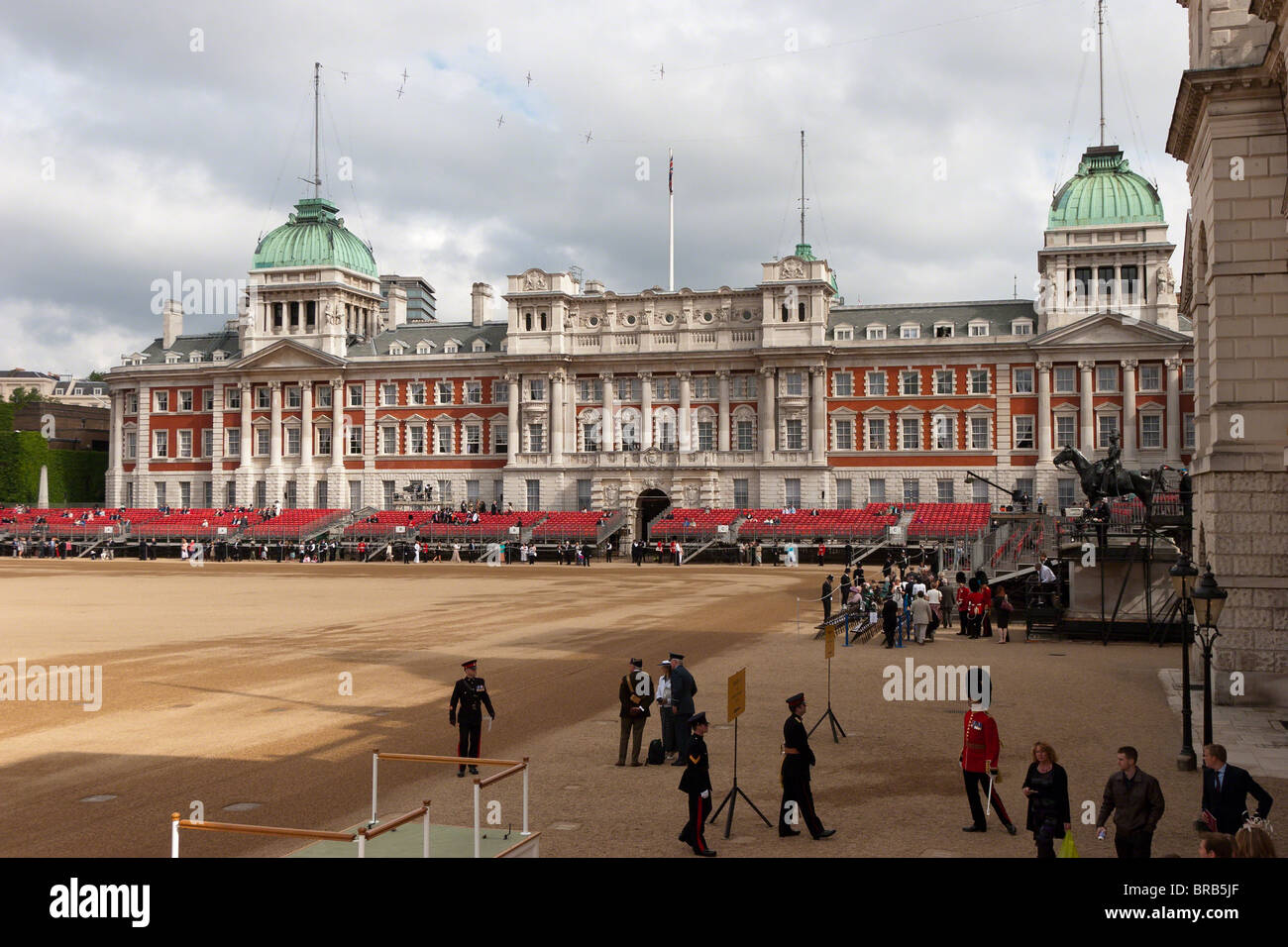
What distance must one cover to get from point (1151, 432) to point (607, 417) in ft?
127

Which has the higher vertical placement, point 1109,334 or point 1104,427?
point 1109,334

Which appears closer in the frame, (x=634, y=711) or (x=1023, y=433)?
(x=634, y=711)

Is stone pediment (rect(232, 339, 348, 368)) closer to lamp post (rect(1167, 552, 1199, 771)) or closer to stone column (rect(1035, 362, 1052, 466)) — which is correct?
stone column (rect(1035, 362, 1052, 466))

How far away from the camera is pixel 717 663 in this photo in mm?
27844

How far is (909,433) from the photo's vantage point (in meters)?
80.1

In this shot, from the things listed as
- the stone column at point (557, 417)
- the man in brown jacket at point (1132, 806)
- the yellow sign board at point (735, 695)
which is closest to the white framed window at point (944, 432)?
the stone column at point (557, 417)

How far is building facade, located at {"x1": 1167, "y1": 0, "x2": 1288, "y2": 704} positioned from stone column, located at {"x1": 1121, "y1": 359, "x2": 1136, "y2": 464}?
54.5 metres

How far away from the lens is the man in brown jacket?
1143 centimetres

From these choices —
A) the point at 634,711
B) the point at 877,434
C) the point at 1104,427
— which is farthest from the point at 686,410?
the point at 634,711

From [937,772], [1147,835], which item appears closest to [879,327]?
[937,772]

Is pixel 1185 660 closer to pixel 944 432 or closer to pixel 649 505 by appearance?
pixel 944 432

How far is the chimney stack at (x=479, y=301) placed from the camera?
94.6m

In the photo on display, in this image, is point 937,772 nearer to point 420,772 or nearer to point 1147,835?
point 1147,835

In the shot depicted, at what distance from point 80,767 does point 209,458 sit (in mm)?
83190
